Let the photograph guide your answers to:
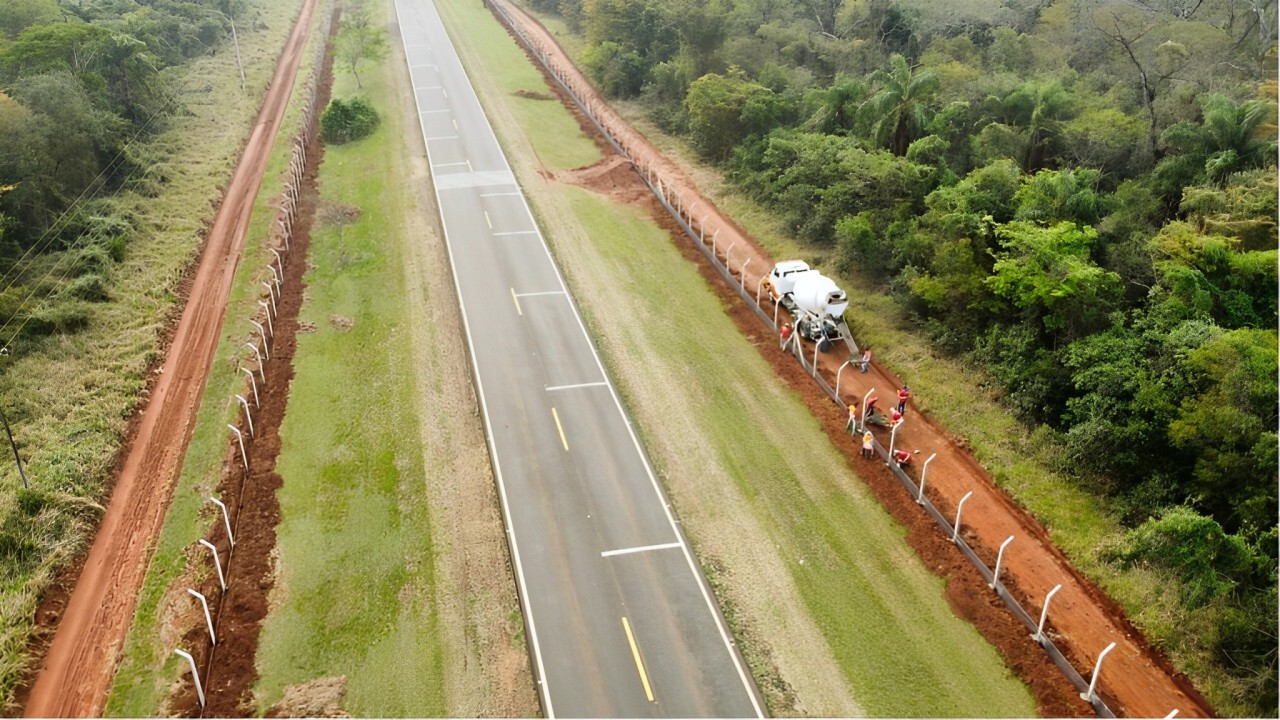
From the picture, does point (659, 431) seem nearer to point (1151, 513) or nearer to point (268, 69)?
point (1151, 513)

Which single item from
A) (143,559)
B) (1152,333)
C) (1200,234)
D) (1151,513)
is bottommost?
(143,559)

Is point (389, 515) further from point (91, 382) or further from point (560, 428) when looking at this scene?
point (91, 382)

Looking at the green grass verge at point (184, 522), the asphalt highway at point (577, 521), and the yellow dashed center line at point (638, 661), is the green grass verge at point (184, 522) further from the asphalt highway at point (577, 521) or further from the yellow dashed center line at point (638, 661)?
the yellow dashed center line at point (638, 661)

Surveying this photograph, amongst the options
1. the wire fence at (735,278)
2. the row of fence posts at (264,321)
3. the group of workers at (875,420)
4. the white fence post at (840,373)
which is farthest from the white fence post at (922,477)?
the row of fence posts at (264,321)

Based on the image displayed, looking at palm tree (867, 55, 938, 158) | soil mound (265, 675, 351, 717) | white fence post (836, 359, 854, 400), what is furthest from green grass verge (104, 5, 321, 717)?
palm tree (867, 55, 938, 158)

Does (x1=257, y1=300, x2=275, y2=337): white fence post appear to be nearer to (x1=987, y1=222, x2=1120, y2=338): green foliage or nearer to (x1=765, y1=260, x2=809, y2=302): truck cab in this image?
(x1=765, y1=260, x2=809, y2=302): truck cab

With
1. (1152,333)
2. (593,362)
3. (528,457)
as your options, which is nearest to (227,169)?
(593,362)
